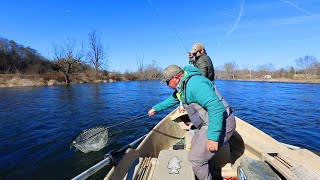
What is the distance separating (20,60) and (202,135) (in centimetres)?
5897

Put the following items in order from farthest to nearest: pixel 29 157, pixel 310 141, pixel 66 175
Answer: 1. pixel 310 141
2. pixel 29 157
3. pixel 66 175

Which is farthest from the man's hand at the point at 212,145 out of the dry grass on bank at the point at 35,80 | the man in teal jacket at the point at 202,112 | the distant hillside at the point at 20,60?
the distant hillside at the point at 20,60

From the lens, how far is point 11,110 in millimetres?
13195

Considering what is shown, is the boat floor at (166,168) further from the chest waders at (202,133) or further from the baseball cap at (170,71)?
the baseball cap at (170,71)

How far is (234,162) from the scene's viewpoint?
4.41m

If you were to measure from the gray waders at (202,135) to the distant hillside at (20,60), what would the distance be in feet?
159

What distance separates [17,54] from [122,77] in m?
24.4

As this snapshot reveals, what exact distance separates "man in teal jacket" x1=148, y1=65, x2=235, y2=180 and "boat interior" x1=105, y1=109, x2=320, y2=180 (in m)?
0.22

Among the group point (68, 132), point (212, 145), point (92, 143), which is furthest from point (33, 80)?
point (212, 145)

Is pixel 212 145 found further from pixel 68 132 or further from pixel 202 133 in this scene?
pixel 68 132

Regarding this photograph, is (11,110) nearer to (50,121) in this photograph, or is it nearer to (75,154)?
(50,121)

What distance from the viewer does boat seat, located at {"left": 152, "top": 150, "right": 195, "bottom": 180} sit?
283 centimetres

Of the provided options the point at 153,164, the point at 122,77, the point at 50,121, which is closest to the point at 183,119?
the point at 153,164

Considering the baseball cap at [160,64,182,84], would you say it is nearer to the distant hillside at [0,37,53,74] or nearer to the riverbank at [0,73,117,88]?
the riverbank at [0,73,117,88]
